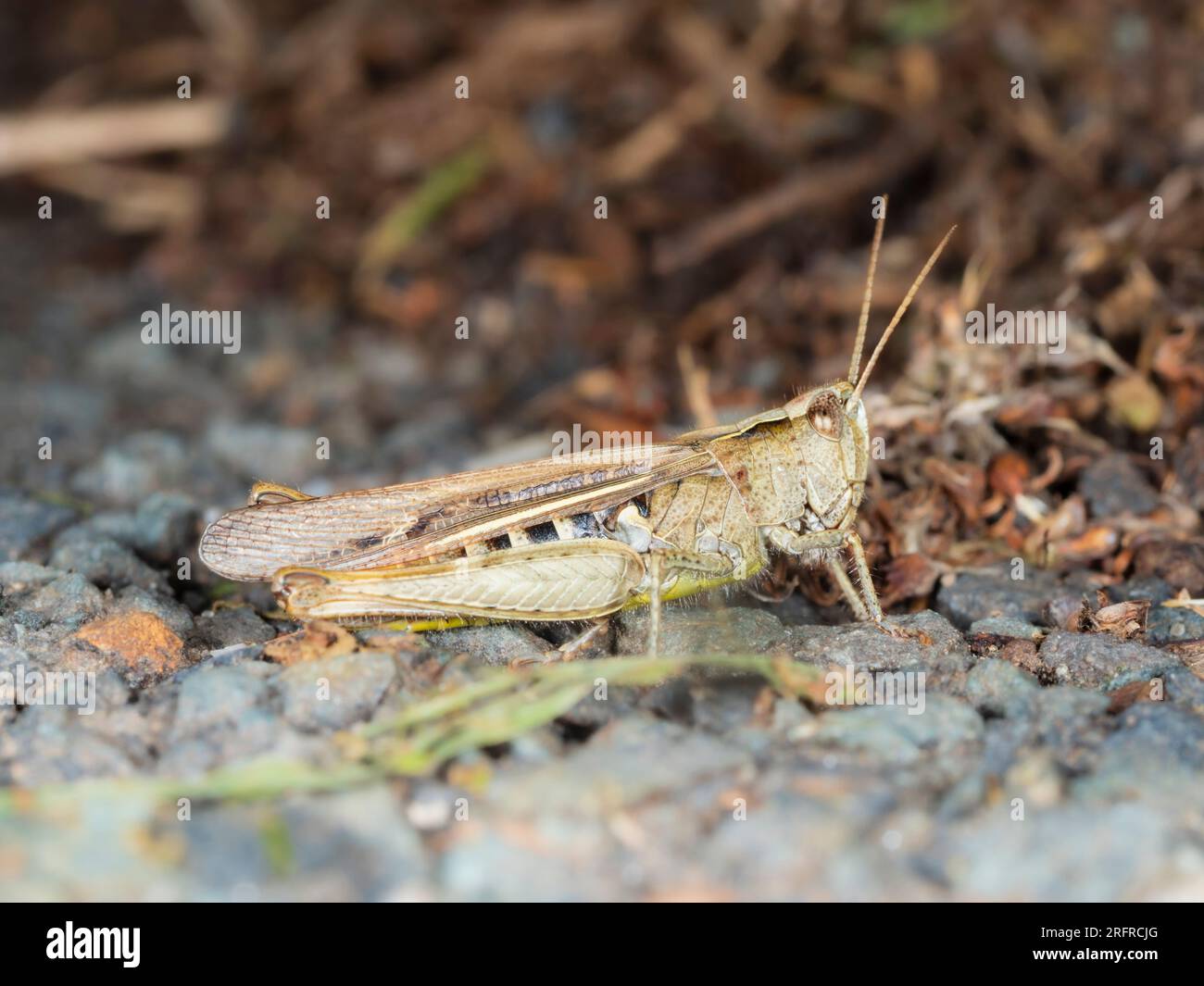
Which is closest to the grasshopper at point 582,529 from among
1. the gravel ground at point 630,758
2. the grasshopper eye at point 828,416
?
the grasshopper eye at point 828,416

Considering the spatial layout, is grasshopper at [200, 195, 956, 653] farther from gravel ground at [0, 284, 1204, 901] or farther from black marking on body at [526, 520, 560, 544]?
gravel ground at [0, 284, 1204, 901]

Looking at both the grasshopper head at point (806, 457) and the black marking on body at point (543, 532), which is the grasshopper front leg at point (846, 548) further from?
the black marking on body at point (543, 532)

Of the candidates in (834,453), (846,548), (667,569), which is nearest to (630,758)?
(667,569)

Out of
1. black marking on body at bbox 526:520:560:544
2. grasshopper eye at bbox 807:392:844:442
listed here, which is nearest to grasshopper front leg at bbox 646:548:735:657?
Result: black marking on body at bbox 526:520:560:544

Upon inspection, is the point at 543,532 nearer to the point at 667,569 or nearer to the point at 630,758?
the point at 667,569

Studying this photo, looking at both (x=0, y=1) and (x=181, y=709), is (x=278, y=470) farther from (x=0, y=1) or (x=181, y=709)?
(x=0, y=1)

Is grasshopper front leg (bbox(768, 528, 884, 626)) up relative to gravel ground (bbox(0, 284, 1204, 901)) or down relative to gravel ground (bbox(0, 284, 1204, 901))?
up

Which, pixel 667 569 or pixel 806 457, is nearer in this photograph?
pixel 667 569
